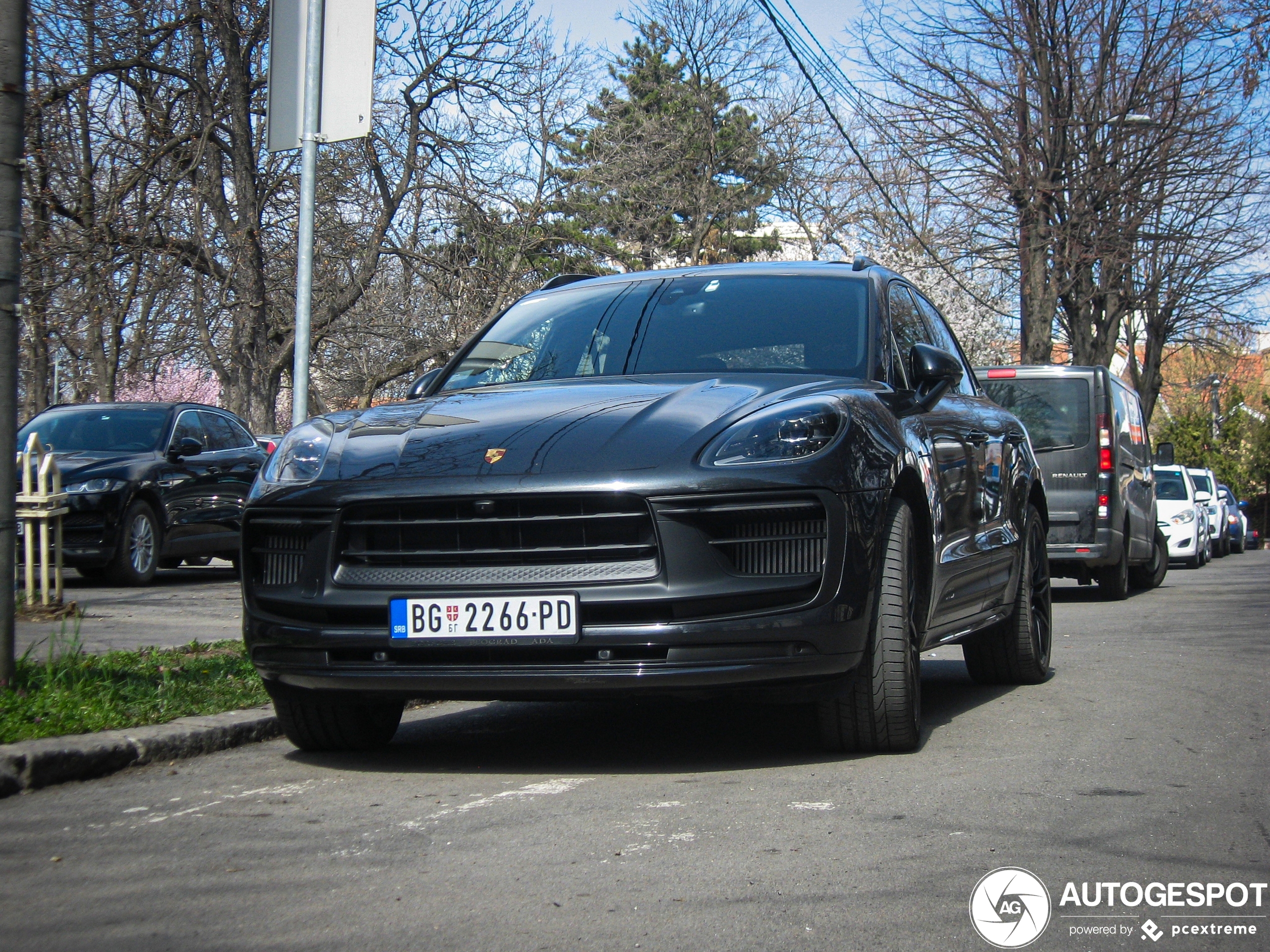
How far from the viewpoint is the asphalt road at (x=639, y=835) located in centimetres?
296

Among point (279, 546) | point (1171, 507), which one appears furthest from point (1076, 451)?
point (1171, 507)

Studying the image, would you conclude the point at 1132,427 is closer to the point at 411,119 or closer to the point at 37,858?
the point at 411,119

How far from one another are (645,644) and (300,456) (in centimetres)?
135

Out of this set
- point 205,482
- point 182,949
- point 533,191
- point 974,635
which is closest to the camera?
point 182,949

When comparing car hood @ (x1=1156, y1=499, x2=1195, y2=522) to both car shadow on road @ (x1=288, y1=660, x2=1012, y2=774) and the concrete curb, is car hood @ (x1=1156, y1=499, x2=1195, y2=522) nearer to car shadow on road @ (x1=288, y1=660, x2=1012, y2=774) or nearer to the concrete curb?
car shadow on road @ (x1=288, y1=660, x2=1012, y2=774)

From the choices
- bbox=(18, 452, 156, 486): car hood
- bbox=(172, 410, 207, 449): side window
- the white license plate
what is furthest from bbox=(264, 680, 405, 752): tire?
bbox=(172, 410, 207, 449): side window

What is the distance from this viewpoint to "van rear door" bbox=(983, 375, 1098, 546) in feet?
44.1

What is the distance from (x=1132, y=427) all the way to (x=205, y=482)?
30.5ft

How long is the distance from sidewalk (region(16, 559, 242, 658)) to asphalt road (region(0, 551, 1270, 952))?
245 centimetres

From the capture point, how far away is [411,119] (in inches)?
862

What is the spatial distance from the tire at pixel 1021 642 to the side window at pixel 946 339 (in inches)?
27.0

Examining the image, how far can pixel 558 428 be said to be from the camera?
176 inches

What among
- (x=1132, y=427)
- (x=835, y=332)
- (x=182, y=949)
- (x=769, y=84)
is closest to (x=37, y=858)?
(x=182, y=949)

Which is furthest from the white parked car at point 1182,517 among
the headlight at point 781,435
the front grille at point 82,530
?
the headlight at point 781,435
